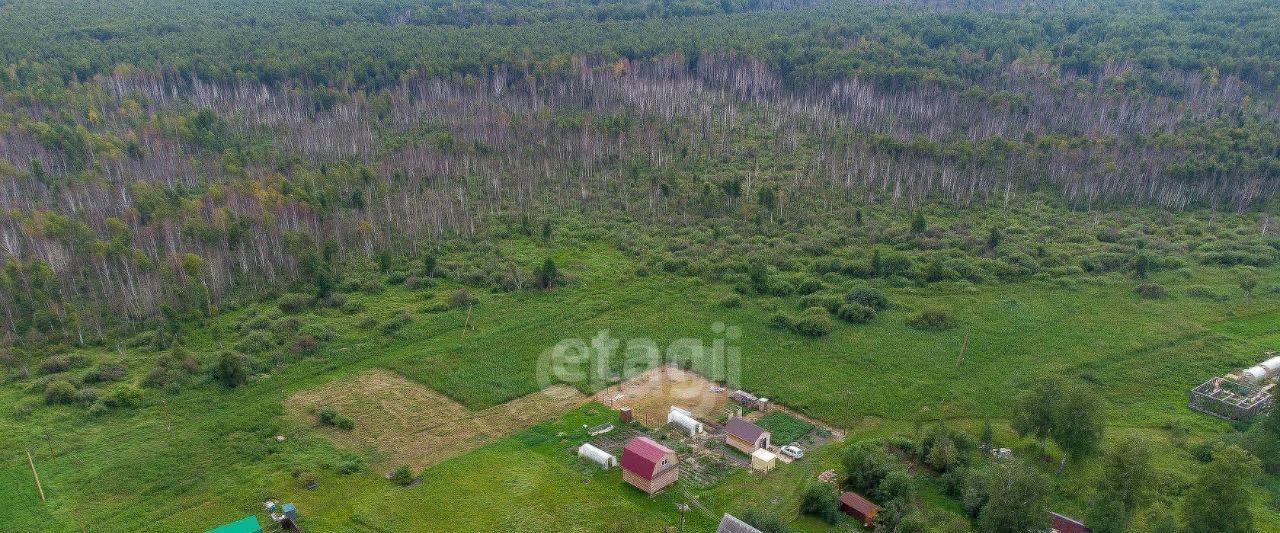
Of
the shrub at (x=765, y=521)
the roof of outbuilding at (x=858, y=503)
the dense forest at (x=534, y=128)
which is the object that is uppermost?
the dense forest at (x=534, y=128)

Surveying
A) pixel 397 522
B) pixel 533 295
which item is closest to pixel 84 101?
pixel 533 295

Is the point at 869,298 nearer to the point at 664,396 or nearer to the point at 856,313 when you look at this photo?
the point at 856,313

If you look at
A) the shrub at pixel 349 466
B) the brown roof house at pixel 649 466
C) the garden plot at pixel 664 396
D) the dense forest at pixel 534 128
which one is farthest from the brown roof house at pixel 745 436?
the dense forest at pixel 534 128

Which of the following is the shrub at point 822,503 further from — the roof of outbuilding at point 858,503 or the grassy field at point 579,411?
the grassy field at point 579,411

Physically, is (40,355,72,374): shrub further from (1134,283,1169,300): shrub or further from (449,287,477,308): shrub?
(1134,283,1169,300): shrub

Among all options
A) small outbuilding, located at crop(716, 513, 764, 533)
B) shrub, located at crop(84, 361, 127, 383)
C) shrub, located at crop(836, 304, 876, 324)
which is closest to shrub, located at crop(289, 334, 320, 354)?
shrub, located at crop(84, 361, 127, 383)
